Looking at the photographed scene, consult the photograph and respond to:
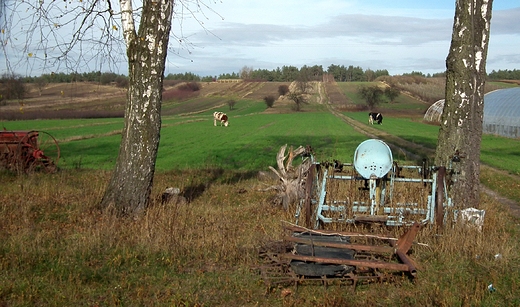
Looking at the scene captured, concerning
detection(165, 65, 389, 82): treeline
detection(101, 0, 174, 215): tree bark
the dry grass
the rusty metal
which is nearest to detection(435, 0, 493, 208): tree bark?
the dry grass

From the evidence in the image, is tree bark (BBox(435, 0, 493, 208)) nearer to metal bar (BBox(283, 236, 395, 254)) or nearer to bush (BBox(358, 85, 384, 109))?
metal bar (BBox(283, 236, 395, 254))

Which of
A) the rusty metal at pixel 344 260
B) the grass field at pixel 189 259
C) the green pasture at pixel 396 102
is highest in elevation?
the green pasture at pixel 396 102

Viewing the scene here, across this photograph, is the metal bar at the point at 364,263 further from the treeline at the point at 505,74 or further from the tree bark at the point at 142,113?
the treeline at the point at 505,74

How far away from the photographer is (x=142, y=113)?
9836 millimetres

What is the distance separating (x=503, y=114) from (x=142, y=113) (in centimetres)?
4005

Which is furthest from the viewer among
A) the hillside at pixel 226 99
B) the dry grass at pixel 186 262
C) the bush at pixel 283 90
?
the bush at pixel 283 90

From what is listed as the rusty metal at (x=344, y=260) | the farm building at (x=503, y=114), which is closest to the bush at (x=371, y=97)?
the farm building at (x=503, y=114)

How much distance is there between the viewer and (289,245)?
729 cm

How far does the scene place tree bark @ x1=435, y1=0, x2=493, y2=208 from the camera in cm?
1015

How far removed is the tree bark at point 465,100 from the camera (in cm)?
1015

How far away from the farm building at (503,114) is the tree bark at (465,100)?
3363 centimetres

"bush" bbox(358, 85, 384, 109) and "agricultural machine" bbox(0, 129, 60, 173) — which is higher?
"bush" bbox(358, 85, 384, 109)

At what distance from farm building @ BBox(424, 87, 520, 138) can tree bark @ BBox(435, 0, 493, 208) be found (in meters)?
33.6

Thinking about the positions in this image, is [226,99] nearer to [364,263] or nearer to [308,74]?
[308,74]
